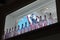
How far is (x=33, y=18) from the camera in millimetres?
Result: 1581

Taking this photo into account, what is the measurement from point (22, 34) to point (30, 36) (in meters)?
0.11

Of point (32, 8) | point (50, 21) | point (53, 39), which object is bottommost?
point (53, 39)

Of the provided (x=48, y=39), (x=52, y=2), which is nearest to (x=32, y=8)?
(x=52, y=2)

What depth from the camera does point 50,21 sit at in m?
1.33

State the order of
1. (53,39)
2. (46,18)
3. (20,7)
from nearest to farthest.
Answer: (53,39) → (46,18) → (20,7)

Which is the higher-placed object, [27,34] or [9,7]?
[9,7]

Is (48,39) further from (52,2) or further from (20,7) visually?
(20,7)

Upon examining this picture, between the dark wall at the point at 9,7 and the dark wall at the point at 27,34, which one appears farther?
the dark wall at the point at 9,7

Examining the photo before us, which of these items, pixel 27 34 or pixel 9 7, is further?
pixel 9 7

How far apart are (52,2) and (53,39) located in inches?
16.5

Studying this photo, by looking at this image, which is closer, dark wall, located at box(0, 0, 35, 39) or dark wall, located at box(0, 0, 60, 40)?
dark wall, located at box(0, 0, 60, 40)

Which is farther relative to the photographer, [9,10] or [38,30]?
[9,10]

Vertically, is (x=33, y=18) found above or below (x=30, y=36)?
above

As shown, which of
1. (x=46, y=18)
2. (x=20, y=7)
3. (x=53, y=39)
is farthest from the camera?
(x=20, y=7)
